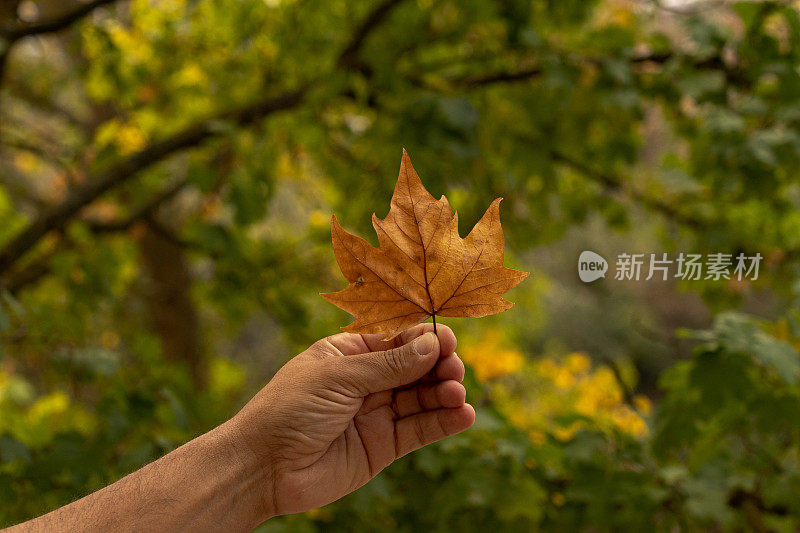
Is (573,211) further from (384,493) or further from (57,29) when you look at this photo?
(57,29)

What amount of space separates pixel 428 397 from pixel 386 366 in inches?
4.3

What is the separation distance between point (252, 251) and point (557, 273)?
6.15 metres

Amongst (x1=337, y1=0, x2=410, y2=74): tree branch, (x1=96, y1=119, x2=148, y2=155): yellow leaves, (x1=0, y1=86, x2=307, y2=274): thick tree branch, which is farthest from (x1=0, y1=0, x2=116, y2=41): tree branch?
(x1=96, y1=119, x2=148, y2=155): yellow leaves

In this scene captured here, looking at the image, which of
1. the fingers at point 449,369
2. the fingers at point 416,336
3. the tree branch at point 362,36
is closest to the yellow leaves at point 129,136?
the tree branch at point 362,36

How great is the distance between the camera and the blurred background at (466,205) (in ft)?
4.21

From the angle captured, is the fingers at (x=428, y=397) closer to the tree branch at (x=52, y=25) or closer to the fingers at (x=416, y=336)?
the fingers at (x=416, y=336)

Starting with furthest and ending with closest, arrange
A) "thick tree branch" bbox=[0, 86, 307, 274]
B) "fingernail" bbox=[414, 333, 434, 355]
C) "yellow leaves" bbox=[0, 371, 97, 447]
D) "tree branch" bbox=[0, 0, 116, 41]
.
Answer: "thick tree branch" bbox=[0, 86, 307, 274], "tree branch" bbox=[0, 0, 116, 41], "yellow leaves" bbox=[0, 371, 97, 447], "fingernail" bbox=[414, 333, 434, 355]

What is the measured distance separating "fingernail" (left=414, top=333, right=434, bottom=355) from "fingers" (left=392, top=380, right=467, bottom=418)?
0.07m

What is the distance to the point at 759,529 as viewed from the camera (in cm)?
141

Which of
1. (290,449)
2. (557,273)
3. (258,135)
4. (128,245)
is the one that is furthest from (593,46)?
(557,273)

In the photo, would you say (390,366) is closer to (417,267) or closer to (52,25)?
(417,267)

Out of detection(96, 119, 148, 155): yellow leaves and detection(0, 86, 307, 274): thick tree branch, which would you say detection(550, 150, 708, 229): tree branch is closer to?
detection(0, 86, 307, 274): thick tree branch

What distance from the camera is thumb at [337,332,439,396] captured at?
0.80m

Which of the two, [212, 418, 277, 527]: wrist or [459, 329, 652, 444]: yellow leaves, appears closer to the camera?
[212, 418, 277, 527]: wrist
